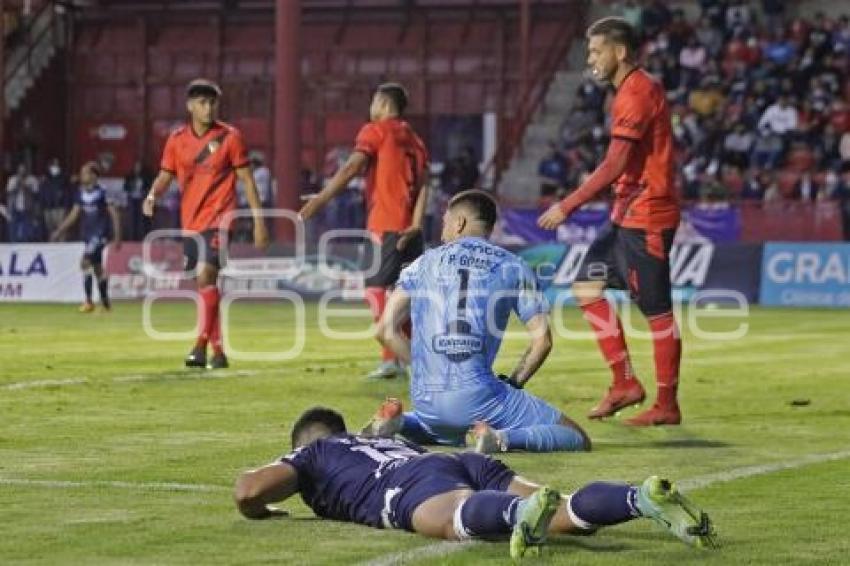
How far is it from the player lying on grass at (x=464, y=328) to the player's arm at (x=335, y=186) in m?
4.01

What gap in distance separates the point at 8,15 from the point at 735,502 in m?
41.7

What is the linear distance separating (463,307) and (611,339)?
2894 millimetres

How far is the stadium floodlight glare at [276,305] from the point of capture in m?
19.0

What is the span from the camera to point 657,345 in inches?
500

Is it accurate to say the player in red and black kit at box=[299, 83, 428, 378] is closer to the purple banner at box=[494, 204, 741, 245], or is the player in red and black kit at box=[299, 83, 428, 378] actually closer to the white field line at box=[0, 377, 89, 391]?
the white field line at box=[0, 377, 89, 391]

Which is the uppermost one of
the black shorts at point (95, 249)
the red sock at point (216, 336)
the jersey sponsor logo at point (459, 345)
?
the black shorts at point (95, 249)

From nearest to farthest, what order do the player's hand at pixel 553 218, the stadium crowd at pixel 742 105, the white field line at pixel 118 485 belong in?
1. the white field line at pixel 118 485
2. the player's hand at pixel 553 218
3. the stadium crowd at pixel 742 105

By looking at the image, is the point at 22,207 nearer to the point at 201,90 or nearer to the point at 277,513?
the point at 201,90

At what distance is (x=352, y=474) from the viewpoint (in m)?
8.09

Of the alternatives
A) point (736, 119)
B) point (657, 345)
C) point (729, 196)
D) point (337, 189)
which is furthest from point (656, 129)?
point (736, 119)

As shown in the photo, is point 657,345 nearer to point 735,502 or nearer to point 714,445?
point 714,445

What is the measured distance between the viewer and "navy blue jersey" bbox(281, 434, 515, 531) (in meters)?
7.84

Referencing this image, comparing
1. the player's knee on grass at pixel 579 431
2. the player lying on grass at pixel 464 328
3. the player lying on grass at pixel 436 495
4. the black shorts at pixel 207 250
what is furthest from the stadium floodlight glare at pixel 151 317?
the player lying on grass at pixel 436 495

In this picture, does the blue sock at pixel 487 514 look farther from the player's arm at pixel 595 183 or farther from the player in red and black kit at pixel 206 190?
the player in red and black kit at pixel 206 190
